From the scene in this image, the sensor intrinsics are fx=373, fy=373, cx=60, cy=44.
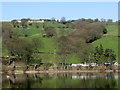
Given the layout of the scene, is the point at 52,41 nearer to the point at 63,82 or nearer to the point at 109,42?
the point at 109,42

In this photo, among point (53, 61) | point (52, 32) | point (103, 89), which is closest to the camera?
point (103, 89)

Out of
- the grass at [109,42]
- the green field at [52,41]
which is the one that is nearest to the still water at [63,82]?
the green field at [52,41]

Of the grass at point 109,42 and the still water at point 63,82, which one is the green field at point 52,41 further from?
the still water at point 63,82

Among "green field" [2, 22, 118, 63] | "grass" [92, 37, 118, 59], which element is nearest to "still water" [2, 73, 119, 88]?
"green field" [2, 22, 118, 63]

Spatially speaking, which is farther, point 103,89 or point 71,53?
point 71,53

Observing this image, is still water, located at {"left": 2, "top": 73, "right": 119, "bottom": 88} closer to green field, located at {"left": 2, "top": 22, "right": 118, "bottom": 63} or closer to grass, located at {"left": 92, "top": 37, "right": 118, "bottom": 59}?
green field, located at {"left": 2, "top": 22, "right": 118, "bottom": 63}

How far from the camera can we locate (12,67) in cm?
7425

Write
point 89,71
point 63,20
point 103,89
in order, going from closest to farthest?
point 103,89 → point 89,71 → point 63,20

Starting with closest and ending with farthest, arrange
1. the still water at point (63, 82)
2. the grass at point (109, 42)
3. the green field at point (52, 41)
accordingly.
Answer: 1. the still water at point (63, 82)
2. the green field at point (52, 41)
3. the grass at point (109, 42)

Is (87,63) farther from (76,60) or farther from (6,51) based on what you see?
(6,51)

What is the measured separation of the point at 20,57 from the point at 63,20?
90989 mm

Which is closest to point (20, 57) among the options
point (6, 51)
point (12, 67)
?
point (12, 67)

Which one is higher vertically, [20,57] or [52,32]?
[52,32]

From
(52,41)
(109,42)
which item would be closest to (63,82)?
(109,42)
